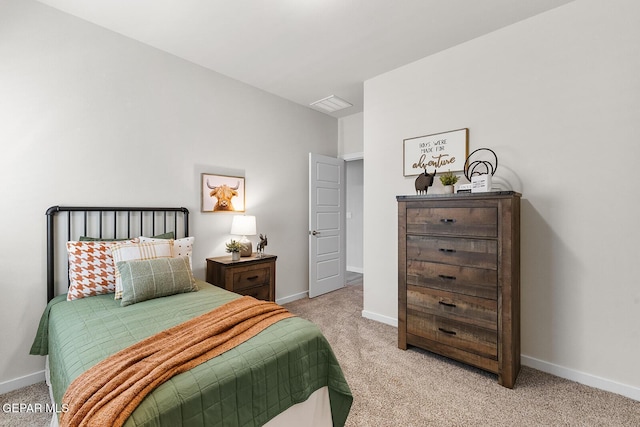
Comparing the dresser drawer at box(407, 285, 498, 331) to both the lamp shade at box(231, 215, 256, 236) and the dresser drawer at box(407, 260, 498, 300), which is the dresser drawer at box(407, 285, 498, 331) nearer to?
the dresser drawer at box(407, 260, 498, 300)

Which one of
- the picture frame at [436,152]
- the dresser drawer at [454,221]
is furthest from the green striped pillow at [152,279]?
the picture frame at [436,152]

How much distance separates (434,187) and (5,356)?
3636mm

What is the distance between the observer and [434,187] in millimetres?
2838

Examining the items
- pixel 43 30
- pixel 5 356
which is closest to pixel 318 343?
pixel 5 356

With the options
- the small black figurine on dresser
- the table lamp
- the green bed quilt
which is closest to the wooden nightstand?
the table lamp

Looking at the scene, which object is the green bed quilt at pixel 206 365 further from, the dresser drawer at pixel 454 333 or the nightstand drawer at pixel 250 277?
the dresser drawer at pixel 454 333

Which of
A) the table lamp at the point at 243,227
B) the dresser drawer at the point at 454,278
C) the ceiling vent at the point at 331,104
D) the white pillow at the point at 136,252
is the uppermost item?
the ceiling vent at the point at 331,104

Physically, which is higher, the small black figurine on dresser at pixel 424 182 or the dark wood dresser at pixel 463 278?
the small black figurine on dresser at pixel 424 182

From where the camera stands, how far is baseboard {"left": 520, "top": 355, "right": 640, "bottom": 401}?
1.93 meters

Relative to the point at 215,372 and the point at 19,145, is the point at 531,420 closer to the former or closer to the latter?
the point at 215,372

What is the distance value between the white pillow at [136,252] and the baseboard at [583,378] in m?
3.02

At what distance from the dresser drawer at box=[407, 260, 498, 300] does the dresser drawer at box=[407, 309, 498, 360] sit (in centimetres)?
26

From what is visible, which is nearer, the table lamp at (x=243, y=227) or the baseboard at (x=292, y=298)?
the table lamp at (x=243, y=227)

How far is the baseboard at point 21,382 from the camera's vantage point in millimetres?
1979
